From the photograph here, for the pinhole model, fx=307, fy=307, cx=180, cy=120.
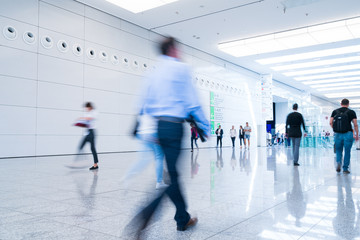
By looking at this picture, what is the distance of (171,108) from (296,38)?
1892 centimetres

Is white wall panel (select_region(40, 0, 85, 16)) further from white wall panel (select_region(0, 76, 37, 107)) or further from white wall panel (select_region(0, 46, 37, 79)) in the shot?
white wall panel (select_region(0, 76, 37, 107))

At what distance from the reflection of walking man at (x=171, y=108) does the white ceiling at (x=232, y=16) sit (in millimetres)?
12547

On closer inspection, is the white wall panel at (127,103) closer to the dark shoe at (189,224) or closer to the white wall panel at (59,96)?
the white wall panel at (59,96)

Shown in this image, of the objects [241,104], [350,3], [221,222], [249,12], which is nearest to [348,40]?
[350,3]

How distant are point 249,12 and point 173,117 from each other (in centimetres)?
1460

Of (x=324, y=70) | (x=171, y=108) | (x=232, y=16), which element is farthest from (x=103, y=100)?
(x=324, y=70)

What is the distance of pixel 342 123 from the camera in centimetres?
770

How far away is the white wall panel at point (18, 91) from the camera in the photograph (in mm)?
11562

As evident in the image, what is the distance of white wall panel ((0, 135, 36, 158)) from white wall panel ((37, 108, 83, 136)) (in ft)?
1.80

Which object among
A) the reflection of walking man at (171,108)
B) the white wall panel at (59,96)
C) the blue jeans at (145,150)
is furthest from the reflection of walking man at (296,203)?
the white wall panel at (59,96)

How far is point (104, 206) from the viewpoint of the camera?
412 cm

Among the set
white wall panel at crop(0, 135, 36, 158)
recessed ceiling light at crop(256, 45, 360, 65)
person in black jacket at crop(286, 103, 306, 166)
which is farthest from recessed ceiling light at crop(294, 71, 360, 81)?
white wall panel at crop(0, 135, 36, 158)

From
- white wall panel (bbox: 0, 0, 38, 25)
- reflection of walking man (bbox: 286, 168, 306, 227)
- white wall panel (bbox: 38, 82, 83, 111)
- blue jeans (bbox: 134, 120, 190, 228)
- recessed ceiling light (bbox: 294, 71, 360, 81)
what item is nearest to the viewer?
blue jeans (bbox: 134, 120, 190, 228)

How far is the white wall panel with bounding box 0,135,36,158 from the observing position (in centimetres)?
1150
